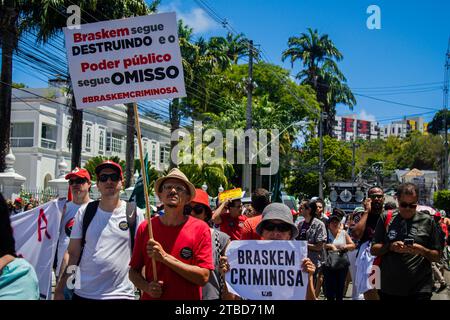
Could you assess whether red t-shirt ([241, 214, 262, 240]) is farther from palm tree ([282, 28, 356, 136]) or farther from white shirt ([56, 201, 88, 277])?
palm tree ([282, 28, 356, 136])

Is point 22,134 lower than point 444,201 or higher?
higher

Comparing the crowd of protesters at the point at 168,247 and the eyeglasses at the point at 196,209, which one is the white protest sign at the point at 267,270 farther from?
the eyeglasses at the point at 196,209

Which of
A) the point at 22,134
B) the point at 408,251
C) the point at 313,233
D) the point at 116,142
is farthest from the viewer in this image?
the point at 116,142

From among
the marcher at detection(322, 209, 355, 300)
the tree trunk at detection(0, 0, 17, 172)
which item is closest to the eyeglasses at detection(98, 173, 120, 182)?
the marcher at detection(322, 209, 355, 300)

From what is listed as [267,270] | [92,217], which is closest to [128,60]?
[92,217]

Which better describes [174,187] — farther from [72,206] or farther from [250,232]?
[72,206]

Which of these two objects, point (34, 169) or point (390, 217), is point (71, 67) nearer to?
point (390, 217)

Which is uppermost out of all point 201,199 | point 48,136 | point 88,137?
point 88,137

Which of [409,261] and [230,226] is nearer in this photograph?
[409,261]

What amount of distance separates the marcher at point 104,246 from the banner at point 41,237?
53cm

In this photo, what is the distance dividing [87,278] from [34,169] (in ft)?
129

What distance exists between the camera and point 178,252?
4.33 m

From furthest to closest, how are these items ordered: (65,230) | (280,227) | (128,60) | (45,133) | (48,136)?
(48,136)
(45,133)
(65,230)
(280,227)
(128,60)

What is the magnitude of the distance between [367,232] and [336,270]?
2.05 meters
